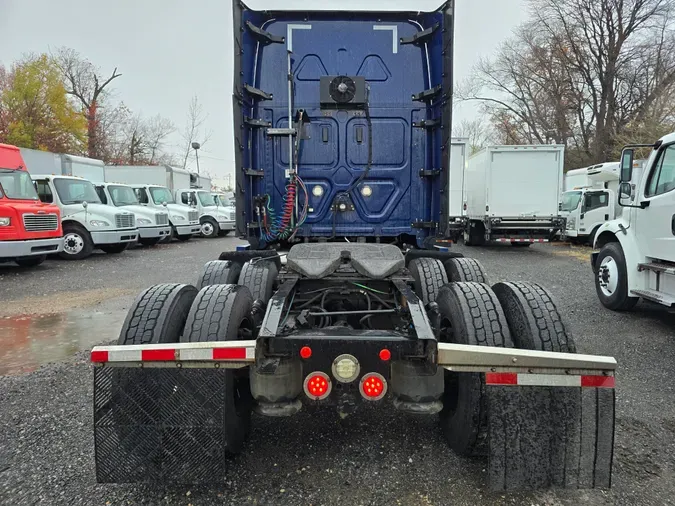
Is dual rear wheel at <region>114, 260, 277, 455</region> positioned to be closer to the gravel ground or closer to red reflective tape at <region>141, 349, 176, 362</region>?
red reflective tape at <region>141, 349, 176, 362</region>

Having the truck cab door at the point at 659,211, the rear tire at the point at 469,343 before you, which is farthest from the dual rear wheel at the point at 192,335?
the truck cab door at the point at 659,211

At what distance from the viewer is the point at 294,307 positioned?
3.19 meters

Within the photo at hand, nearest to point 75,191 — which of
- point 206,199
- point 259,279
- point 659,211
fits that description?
point 206,199

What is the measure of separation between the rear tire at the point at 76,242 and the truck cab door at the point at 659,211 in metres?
12.6

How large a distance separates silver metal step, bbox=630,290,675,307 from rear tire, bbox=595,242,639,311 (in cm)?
31

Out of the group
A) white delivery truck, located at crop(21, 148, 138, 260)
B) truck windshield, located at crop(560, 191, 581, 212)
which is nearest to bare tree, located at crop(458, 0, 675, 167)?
truck windshield, located at crop(560, 191, 581, 212)

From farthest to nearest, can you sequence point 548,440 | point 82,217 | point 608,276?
point 82,217
point 608,276
point 548,440

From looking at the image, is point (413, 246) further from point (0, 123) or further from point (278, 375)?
point (0, 123)

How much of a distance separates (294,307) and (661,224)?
4.69m

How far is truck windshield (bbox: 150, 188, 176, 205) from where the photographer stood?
58.9ft

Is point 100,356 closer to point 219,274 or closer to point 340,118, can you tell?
point 219,274

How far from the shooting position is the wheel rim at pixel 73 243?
488 inches

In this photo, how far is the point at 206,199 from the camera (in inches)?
837

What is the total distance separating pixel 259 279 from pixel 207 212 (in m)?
17.6
